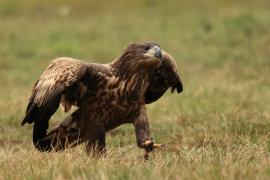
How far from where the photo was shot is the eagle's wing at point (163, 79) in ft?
23.1

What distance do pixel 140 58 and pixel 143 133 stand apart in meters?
0.61

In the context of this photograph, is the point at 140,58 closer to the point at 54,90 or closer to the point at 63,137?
the point at 54,90

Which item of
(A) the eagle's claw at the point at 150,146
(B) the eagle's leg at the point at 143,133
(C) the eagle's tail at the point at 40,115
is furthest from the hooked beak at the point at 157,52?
(C) the eagle's tail at the point at 40,115

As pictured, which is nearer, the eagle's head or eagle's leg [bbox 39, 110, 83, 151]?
the eagle's head

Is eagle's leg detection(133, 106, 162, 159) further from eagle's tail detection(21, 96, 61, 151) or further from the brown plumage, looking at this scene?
eagle's tail detection(21, 96, 61, 151)

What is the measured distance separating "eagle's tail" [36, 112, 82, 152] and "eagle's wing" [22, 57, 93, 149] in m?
0.15

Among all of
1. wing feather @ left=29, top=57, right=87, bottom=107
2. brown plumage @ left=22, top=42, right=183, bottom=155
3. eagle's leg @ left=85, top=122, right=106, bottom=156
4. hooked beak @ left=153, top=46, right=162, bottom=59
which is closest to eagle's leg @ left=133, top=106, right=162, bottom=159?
brown plumage @ left=22, top=42, right=183, bottom=155

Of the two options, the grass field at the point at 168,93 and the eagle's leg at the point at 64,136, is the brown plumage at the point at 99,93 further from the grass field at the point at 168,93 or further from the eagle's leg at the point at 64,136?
the grass field at the point at 168,93

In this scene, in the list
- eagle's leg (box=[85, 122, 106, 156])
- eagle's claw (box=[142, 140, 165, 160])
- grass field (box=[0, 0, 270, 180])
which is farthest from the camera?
eagle's leg (box=[85, 122, 106, 156])

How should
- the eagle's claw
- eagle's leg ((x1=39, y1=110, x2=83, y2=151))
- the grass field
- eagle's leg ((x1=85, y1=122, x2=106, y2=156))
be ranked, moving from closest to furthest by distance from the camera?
the grass field, the eagle's claw, eagle's leg ((x1=85, y1=122, x2=106, y2=156)), eagle's leg ((x1=39, y1=110, x2=83, y2=151))

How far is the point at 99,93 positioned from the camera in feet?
21.3

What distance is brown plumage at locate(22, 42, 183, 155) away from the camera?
6.37 metres

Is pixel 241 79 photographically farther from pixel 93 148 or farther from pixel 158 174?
pixel 158 174

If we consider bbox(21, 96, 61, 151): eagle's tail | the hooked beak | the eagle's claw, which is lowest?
the eagle's claw
